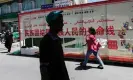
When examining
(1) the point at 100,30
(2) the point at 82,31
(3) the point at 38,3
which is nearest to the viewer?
(1) the point at 100,30

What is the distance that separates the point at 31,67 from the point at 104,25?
141 inches

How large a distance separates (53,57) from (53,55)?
25 mm

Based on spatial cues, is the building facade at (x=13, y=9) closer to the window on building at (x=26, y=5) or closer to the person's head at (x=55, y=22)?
the window on building at (x=26, y=5)

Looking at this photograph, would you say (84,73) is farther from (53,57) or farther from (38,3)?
(38,3)

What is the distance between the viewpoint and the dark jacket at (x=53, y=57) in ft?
12.3

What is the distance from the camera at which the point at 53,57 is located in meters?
3.76

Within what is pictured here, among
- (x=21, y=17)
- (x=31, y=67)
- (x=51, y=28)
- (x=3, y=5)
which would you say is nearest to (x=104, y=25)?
(x=31, y=67)

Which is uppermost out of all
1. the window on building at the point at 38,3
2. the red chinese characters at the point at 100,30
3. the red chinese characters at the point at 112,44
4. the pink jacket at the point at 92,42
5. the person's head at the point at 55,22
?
the person's head at the point at 55,22

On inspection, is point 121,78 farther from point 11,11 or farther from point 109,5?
point 11,11

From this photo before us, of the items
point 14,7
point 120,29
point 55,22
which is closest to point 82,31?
point 120,29

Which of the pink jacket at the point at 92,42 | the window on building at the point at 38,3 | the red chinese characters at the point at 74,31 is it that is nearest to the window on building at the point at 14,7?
the window on building at the point at 38,3

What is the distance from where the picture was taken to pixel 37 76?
1074 centimetres

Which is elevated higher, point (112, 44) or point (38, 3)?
point (38, 3)

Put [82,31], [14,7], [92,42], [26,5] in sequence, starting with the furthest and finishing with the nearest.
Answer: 1. [14,7]
2. [26,5]
3. [82,31]
4. [92,42]
